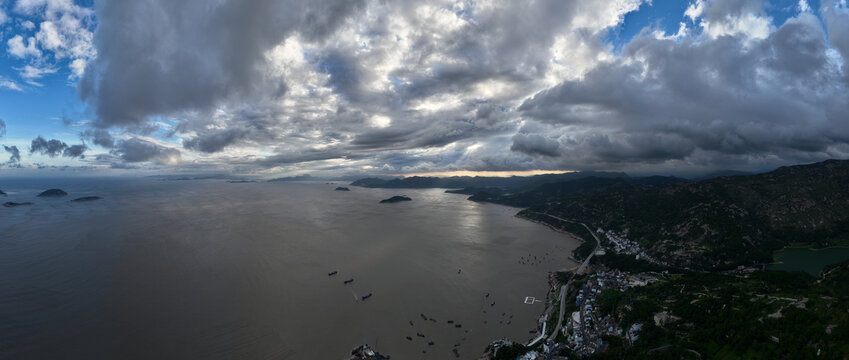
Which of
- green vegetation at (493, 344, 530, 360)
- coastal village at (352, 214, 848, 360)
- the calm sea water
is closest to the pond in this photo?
coastal village at (352, 214, 848, 360)

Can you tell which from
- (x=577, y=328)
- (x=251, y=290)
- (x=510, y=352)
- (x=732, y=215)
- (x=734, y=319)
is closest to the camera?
(x=510, y=352)

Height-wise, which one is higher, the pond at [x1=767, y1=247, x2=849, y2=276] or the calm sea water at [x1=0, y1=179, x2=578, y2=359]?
the calm sea water at [x1=0, y1=179, x2=578, y2=359]

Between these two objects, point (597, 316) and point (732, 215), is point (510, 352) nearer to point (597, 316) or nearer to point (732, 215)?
point (597, 316)

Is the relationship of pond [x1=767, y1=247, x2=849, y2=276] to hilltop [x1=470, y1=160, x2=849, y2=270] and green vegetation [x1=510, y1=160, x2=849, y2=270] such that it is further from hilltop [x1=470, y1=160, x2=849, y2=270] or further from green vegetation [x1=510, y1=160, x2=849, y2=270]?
hilltop [x1=470, y1=160, x2=849, y2=270]

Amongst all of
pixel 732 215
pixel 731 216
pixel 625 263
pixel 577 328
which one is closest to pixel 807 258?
pixel 731 216

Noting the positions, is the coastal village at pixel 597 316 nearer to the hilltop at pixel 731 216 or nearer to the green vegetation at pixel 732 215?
the hilltop at pixel 731 216

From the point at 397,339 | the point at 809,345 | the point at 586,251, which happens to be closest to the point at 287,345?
the point at 397,339

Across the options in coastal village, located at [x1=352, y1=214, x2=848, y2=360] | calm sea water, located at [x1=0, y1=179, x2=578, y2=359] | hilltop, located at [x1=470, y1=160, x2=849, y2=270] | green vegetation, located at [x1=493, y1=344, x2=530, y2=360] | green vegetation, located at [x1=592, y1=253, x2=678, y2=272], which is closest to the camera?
green vegetation, located at [x1=493, y1=344, x2=530, y2=360]
